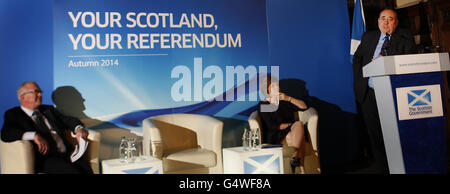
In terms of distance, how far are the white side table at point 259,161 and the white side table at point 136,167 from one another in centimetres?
76

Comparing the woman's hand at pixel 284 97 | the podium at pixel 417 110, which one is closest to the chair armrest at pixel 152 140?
the woman's hand at pixel 284 97

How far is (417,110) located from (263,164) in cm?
144

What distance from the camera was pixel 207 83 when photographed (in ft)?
13.5

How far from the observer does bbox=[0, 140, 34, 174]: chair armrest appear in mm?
3057

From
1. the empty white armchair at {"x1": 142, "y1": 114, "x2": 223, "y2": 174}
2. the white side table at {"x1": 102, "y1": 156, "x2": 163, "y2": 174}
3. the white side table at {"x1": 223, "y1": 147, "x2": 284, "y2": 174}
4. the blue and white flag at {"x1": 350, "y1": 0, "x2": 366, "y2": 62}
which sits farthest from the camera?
the blue and white flag at {"x1": 350, "y1": 0, "x2": 366, "y2": 62}

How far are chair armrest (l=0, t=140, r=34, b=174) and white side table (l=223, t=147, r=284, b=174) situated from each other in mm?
1879

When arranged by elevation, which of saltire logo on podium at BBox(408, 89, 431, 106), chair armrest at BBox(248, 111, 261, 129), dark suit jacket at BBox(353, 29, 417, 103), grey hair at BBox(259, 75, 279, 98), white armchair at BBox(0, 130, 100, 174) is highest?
dark suit jacket at BBox(353, 29, 417, 103)

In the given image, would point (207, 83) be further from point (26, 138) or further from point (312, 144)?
point (26, 138)

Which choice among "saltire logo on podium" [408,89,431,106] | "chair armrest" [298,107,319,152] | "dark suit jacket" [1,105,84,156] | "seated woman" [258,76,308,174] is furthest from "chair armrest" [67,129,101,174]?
"saltire logo on podium" [408,89,431,106]

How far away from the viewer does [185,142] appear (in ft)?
12.9

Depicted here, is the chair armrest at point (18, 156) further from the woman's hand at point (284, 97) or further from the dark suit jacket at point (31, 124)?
the woman's hand at point (284, 97)

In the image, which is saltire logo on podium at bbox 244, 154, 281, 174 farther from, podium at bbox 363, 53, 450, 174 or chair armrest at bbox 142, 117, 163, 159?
podium at bbox 363, 53, 450, 174

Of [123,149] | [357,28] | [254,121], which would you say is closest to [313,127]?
[254,121]

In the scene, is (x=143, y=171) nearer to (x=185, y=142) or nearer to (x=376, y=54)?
(x=185, y=142)
